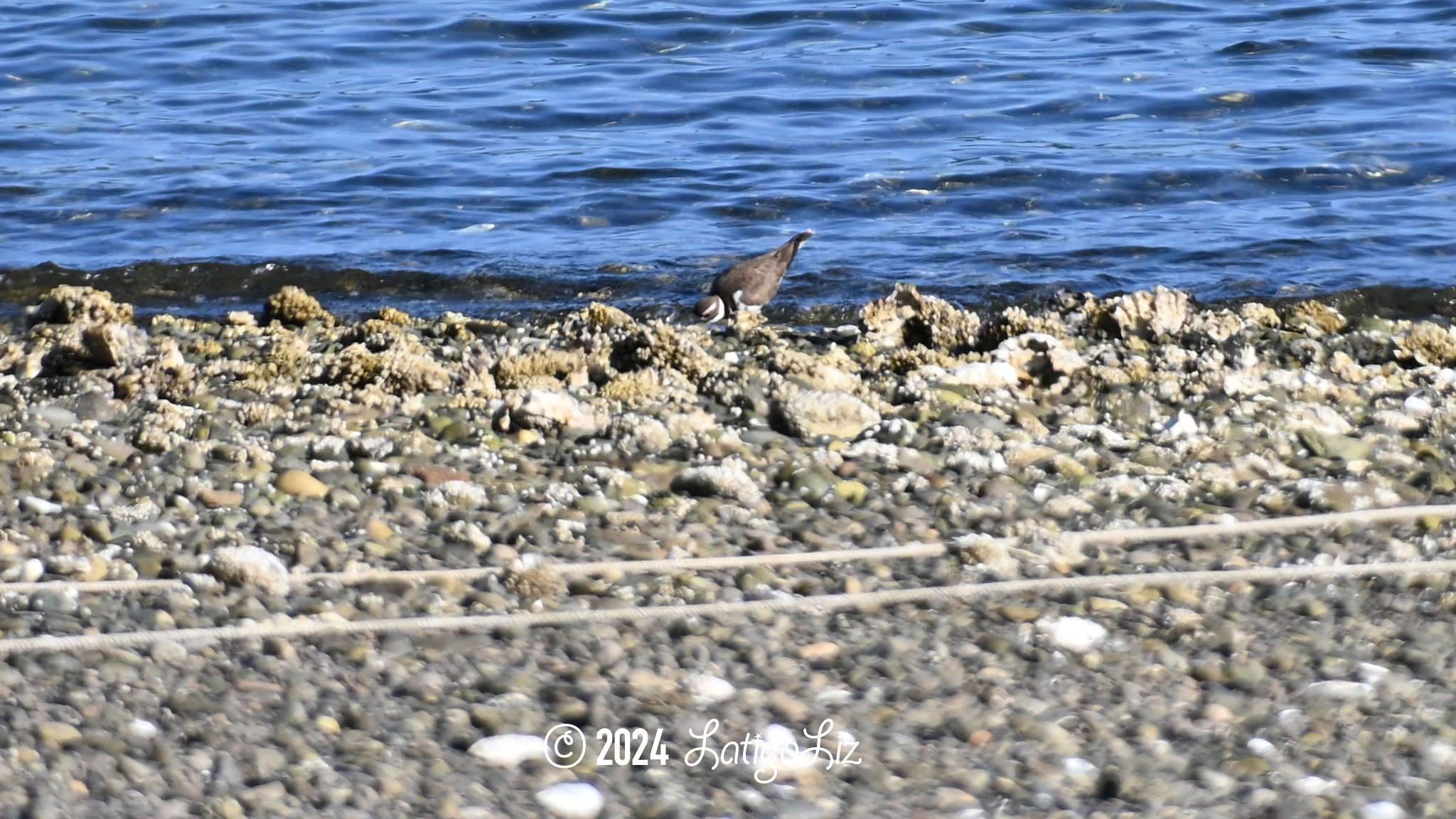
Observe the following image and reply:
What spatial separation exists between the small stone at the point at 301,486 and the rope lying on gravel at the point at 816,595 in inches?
26.2

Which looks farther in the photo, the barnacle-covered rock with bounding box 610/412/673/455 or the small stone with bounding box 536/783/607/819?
the barnacle-covered rock with bounding box 610/412/673/455

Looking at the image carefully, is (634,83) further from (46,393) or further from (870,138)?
(46,393)

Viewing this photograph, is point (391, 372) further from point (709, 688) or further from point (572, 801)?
point (572, 801)

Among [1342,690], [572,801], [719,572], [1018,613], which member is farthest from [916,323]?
[572,801]

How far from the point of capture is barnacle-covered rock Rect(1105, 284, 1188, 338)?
7027mm

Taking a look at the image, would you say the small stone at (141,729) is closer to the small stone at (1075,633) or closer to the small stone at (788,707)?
the small stone at (788,707)

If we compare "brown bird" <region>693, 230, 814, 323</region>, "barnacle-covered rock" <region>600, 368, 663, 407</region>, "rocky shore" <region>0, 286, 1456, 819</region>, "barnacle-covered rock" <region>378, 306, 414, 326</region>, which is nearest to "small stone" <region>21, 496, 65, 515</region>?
"rocky shore" <region>0, 286, 1456, 819</region>

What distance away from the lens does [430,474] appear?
193 inches

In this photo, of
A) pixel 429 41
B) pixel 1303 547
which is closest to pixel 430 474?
pixel 1303 547

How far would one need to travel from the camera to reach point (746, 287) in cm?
803

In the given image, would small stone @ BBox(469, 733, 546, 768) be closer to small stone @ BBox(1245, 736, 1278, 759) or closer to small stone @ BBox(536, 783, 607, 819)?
small stone @ BBox(536, 783, 607, 819)

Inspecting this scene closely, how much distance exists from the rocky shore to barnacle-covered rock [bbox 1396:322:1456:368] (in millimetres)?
25

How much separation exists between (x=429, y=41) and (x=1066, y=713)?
13.7 m

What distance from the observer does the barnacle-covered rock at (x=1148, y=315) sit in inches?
277
